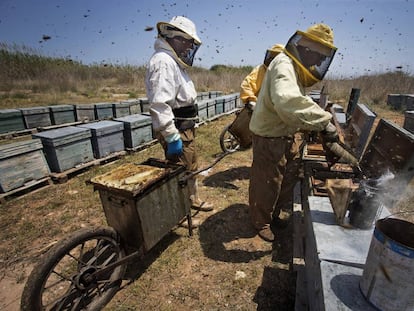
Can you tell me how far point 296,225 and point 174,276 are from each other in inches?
55.6

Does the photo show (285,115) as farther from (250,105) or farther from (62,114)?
(62,114)

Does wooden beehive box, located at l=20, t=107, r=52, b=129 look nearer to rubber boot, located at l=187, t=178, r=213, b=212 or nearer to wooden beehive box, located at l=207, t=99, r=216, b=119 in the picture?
wooden beehive box, located at l=207, t=99, r=216, b=119

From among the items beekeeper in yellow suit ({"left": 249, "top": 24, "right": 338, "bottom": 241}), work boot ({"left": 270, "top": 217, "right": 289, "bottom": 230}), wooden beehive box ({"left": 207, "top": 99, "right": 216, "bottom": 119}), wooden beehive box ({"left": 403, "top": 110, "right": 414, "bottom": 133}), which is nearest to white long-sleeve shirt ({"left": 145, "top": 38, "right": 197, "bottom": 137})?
beekeeper in yellow suit ({"left": 249, "top": 24, "right": 338, "bottom": 241})

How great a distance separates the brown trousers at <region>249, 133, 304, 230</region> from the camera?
248 cm

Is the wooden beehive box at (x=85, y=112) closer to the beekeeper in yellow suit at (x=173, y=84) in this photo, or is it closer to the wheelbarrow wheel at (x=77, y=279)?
the beekeeper in yellow suit at (x=173, y=84)

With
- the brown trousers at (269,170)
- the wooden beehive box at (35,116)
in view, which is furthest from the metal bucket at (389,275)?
the wooden beehive box at (35,116)

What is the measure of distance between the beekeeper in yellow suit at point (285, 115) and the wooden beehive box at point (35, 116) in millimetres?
Answer: 7591

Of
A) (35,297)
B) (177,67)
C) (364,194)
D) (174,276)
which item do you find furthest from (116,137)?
(364,194)

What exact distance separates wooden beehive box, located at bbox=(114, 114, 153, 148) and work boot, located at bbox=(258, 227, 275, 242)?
12.7 ft

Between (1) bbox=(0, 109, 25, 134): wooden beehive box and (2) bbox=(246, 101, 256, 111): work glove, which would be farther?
(1) bbox=(0, 109, 25, 134): wooden beehive box

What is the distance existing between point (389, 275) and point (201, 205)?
269 centimetres

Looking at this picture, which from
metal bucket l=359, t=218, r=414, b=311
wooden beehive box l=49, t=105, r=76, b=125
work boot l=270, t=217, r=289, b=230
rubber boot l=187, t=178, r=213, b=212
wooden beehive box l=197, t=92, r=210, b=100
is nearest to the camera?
metal bucket l=359, t=218, r=414, b=311

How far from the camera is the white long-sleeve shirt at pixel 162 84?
248cm

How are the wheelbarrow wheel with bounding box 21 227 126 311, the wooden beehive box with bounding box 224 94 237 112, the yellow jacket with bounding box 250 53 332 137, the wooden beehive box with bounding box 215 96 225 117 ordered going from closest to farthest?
the wheelbarrow wheel with bounding box 21 227 126 311 < the yellow jacket with bounding box 250 53 332 137 < the wooden beehive box with bounding box 215 96 225 117 < the wooden beehive box with bounding box 224 94 237 112
